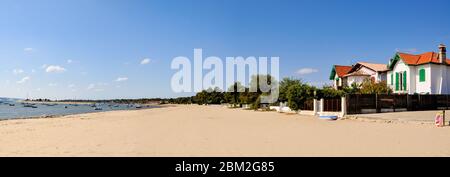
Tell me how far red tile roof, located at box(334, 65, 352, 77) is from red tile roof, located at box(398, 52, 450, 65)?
10880mm

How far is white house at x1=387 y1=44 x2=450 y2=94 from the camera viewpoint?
1470 inches

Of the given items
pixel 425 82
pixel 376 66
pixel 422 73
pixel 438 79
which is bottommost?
pixel 425 82

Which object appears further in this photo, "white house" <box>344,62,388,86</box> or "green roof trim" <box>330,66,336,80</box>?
"green roof trim" <box>330,66,336,80</box>

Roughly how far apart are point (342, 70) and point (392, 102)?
20.4m

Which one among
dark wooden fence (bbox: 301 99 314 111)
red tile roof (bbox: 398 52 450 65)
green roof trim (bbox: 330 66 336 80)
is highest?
red tile roof (bbox: 398 52 450 65)

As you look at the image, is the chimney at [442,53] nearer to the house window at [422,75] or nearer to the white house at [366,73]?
the house window at [422,75]

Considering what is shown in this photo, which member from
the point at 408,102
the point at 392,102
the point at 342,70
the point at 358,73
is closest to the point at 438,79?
the point at 408,102

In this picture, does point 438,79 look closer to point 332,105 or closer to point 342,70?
point 342,70

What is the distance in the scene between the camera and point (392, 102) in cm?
3148

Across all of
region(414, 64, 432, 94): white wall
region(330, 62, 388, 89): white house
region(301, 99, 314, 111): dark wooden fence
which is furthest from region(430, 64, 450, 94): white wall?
region(301, 99, 314, 111): dark wooden fence

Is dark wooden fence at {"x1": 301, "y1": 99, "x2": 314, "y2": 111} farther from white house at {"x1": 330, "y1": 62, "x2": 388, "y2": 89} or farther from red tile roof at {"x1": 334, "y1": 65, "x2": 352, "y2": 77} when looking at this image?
red tile roof at {"x1": 334, "y1": 65, "x2": 352, "y2": 77}
